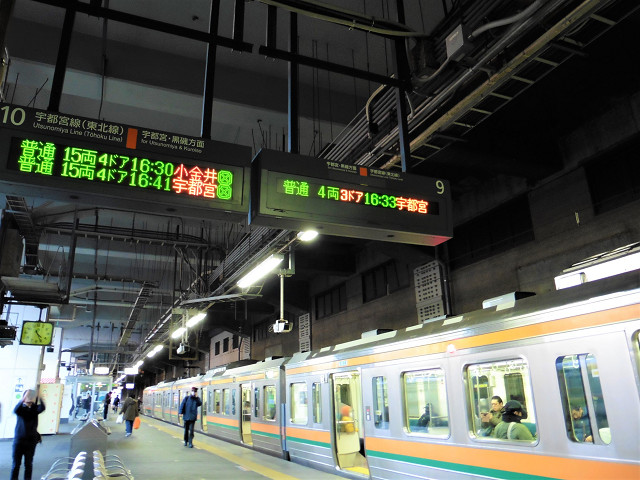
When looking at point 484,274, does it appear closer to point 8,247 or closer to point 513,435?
point 513,435

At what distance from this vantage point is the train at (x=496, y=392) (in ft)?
12.7

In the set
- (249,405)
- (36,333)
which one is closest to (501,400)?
(249,405)

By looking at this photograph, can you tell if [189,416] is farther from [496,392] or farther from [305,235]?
[496,392]

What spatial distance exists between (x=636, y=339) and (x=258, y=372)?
1053 cm

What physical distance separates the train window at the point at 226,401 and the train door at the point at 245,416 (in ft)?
4.30

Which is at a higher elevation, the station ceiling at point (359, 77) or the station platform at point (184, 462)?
the station ceiling at point (359, 77)

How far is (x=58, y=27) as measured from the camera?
755cm

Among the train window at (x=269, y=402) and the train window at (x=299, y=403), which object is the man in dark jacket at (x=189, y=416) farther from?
the train window at (x=299, y=403)

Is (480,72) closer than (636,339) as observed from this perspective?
No

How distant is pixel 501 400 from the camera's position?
197 inches

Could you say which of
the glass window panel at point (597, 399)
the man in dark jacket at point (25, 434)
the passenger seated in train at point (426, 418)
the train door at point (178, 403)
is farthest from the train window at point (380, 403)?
the train door at point (178, 403)

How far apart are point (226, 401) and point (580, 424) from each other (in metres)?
13.5

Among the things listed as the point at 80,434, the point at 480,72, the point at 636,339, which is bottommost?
the point at 80,434

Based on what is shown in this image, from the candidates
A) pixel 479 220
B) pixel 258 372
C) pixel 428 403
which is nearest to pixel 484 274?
pixel 479 220
